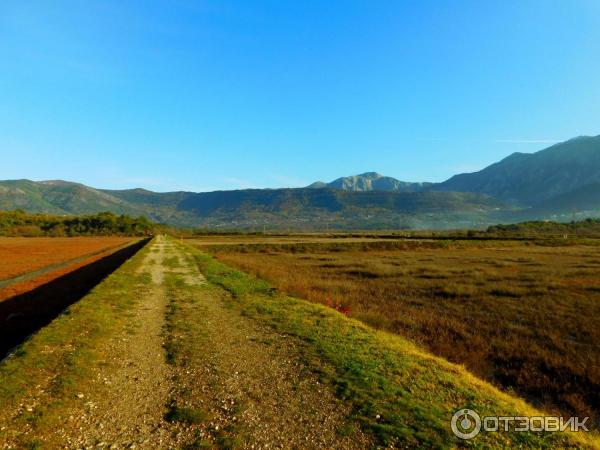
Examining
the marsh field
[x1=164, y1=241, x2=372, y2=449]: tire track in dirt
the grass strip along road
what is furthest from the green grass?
the marsh field

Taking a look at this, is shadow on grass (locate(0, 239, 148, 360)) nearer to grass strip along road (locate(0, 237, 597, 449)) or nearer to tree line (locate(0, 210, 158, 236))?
grass strip along road (locate(0, 237, 597, 449))

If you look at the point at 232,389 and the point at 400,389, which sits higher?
the point at 232,389

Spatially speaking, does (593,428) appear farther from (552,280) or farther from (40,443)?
(552,280)

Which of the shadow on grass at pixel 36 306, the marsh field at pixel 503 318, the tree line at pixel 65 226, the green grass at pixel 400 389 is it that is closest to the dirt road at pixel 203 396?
the green grass at pixel 400 389

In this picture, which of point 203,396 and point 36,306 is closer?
point 203,396

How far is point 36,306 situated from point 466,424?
2429 cm

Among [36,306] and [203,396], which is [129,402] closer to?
[203,396]

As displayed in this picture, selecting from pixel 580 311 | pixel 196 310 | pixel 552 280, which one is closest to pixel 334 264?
pixel 552 280

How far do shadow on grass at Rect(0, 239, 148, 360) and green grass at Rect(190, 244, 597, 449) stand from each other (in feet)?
35.5

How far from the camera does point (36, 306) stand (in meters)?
21.9

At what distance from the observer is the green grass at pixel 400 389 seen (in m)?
6.37

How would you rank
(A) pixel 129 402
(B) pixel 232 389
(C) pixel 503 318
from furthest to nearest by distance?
(C) pixel 503 318 → (B) pixel 232 389 → (A) pixel 129 402

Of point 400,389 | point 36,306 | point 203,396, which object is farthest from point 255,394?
point 36,306

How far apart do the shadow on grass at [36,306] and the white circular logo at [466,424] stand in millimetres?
14453
